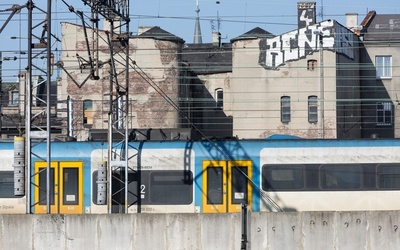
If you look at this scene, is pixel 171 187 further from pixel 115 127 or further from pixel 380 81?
pixel 380 81

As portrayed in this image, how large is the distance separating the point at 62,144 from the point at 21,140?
8020 mm

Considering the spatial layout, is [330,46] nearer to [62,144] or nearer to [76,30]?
[76,30]

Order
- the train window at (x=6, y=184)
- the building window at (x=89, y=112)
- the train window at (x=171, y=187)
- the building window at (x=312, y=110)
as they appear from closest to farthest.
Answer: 1. the train window at (x=171, y=187)
2. the train window at (x=6, y=184)
3. the building window at (x=89, y=112)
4. the building window at (x=312, y=110)

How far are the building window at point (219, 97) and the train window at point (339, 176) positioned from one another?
3952 centimetres

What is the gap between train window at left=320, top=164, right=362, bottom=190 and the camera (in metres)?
36.1

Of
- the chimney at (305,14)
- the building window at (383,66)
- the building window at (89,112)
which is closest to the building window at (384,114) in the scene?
the building window at (383,66)

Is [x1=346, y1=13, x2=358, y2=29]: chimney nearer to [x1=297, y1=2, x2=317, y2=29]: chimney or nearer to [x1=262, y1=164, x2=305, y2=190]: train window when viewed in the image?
[x1=297, y1=2, x2=317, y2=29]: chimney

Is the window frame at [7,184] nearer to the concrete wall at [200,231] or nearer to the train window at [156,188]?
the train window at [156,188]

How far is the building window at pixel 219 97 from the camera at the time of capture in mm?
75625

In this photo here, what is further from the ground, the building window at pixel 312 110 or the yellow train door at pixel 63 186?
the building window at pixel 312 110

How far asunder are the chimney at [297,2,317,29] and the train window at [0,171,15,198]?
128 ft

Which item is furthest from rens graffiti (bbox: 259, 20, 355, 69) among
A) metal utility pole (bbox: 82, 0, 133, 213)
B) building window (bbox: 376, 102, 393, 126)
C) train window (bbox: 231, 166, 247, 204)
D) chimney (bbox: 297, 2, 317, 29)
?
train window (bbox: 231, 166, 247, 204)

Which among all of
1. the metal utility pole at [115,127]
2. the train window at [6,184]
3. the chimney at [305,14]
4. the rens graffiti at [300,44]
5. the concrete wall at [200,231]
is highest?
the chimney at [305,14]

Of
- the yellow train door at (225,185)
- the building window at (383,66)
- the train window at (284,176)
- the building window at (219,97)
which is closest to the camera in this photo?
the yellow train door at (225,185)
